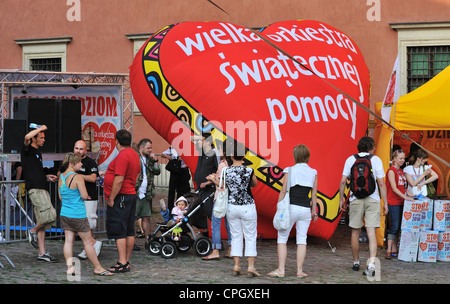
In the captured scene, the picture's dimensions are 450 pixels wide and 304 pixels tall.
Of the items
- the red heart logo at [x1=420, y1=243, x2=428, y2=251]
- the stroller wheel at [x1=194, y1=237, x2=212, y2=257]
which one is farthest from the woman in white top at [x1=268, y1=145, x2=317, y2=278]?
the red heart logo at [x1=420, y1=243, x2=428, y2=251]

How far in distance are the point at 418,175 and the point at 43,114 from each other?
20.2 feet

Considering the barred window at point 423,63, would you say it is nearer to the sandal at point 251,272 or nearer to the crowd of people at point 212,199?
the crowd of people at point 212,199

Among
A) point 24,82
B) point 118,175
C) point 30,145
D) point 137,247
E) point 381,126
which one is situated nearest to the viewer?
point 118,175

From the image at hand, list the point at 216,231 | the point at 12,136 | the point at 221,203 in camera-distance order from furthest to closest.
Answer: the point at 12,136
the point at 216,231
the point at 221,203

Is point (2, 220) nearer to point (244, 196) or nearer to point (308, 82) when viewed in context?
point (244, 196)

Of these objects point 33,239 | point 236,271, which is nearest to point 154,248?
point 236,271

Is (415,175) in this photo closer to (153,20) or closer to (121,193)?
(121,193)

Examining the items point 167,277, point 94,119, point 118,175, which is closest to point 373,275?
point 167,277

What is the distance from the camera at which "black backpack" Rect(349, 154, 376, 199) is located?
8.05 m

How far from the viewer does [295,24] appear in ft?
36.2

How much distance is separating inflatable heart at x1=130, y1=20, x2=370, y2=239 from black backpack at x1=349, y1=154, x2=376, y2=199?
1447 mm

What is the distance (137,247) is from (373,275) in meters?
3.37

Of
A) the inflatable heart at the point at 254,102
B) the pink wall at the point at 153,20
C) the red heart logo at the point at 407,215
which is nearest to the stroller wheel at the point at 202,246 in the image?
the inflatable heart at the point at 254,102

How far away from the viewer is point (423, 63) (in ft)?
57.9
